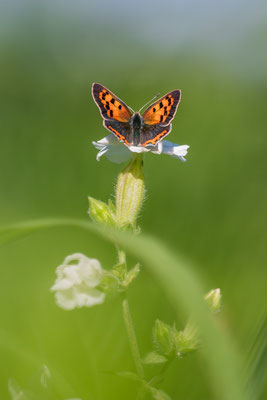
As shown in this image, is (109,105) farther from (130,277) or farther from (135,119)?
(130,277)

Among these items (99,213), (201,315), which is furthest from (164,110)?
(201,315)

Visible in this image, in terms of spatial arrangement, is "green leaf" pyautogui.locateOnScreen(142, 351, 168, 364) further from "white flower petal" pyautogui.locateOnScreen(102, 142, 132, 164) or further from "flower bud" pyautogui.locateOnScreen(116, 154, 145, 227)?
"white flower petal" pyautogui.locateOnScreen(102, 142, 132, 164)

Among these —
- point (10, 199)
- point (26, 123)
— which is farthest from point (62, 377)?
point (26, 123)

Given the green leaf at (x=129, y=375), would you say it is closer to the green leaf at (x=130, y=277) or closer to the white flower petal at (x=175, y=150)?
the green leaf at (x=130, y=277)

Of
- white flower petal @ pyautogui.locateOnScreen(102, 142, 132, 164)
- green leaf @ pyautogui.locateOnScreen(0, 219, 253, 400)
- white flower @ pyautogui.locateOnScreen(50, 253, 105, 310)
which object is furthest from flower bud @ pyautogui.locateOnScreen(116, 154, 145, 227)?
green leaf @ pyautogui.locateOnScreen(0, 219, 253, 400)

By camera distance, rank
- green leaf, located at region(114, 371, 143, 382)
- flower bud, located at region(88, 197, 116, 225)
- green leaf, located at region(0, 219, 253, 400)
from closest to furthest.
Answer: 1. green leaf, located at region(0, 219, 253, 400)
2. green leaf, located at region(114, 371, 143, 382)
3. flower bud, located at region(88, 197, 116, 225)

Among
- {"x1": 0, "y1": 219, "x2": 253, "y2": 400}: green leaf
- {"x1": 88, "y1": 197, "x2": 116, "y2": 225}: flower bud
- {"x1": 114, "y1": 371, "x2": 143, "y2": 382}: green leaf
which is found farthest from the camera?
{"x1": 88, "y1": 197, "x2": 116, "y2": 225}: flower bud

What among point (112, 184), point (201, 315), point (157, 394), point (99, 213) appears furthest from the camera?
point (112, 184)
